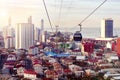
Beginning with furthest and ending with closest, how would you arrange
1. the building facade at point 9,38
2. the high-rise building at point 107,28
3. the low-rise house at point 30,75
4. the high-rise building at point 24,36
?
the high-rise building at point 107,28
the building facade at point 9,38
the high-rise building at point 24,36
the low-rise house at point 30,75

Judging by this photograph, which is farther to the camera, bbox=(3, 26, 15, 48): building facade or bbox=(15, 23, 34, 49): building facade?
bbox=(3, 26, 15, 48): building facade

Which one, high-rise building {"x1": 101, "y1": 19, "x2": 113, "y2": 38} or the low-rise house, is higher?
high-rise building {"x1": 101, "y1": 19, "x2": 113, "y2": 38}

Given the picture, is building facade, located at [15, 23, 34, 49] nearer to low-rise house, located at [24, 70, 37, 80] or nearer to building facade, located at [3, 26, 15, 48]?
building facade, located at [3, 26, 15, 48]

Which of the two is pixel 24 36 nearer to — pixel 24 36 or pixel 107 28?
pixel 24 36

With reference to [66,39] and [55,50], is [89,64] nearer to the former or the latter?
[55,50]

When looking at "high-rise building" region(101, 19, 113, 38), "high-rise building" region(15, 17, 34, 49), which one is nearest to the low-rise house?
"high-rise building" region(15, 17, 34, 49)

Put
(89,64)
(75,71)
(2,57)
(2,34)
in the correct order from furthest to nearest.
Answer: (2,34), (2,57), (89,64), (75,71)

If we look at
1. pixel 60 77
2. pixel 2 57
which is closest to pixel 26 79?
pixel 60 77

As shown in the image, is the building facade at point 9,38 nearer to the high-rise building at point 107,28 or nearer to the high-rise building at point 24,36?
the high-rise building at point 24,36

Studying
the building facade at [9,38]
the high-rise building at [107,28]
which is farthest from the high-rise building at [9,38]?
the high-rise building at [107,28]
